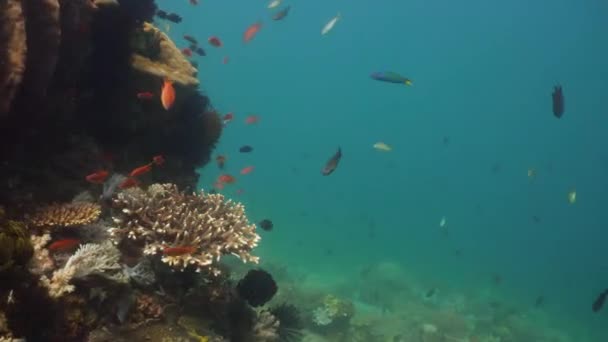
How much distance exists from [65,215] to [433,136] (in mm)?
161720

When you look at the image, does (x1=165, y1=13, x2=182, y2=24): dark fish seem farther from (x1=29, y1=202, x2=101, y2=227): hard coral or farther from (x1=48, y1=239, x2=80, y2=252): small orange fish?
(x1=48, y1=239, x2=80, y2=252): small orange fish

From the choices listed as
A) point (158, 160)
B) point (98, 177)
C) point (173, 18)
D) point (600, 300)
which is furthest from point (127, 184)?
point (600, 300)

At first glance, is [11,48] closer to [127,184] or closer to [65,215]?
[65,215]

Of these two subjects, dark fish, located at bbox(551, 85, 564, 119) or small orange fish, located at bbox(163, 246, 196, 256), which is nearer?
small orange fish, located at bbox(163, 246, 196, 256)

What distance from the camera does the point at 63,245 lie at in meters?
4.81

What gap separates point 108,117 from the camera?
7605mm

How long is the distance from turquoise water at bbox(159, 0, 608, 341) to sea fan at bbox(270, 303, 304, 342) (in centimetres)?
2261

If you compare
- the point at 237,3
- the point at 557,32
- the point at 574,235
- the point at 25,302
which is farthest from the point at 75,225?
the point at 237,3

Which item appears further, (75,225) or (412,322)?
(412,322)

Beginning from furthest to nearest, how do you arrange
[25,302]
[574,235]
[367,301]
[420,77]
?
[420,77]
[574,235]
[367,301]
[25,302]

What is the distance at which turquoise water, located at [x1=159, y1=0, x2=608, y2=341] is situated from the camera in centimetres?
5016

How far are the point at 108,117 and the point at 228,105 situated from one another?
501 feet

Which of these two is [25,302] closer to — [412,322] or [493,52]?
[412,322]

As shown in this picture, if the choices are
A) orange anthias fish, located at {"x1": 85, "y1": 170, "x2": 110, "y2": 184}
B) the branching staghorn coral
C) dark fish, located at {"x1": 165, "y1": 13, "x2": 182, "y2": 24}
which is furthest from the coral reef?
dark fish, located at {"x1": 165, "y1": 13, "x2": 182, "y2": 24}
